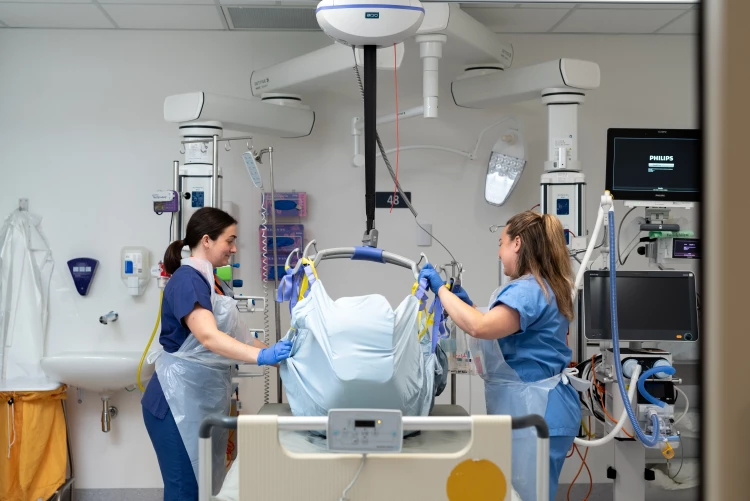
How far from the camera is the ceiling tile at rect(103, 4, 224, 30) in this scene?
352 centimetres

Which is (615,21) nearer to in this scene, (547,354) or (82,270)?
(547,354)

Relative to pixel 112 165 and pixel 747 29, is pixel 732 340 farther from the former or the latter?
pixel 112 165

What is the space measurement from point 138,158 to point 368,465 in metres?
2.76

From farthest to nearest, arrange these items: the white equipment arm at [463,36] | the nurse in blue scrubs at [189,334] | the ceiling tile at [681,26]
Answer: the ceiling tile at [681,26]
the white equipment arm at [463,36]
the nurse in blue scrubs at [189,334]

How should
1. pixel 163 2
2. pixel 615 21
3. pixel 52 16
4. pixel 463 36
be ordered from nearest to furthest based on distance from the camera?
1. pixel 463 36
2. pixel 163 2
3. pixel 52 16
4. pixel 615 21

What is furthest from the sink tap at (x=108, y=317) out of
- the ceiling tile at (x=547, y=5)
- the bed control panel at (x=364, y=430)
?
the ceiling tile at (x=547, y=5)

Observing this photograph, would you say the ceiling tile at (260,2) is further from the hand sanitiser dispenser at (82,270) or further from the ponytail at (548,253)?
the ponytail at (548,253)

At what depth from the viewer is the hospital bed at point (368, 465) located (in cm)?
164

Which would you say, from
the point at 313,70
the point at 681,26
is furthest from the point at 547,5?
the point at 313,70

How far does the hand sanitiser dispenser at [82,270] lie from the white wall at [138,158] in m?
0.06

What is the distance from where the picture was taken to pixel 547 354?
2240 millimetres

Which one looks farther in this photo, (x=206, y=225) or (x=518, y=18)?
(x=518, y=18)

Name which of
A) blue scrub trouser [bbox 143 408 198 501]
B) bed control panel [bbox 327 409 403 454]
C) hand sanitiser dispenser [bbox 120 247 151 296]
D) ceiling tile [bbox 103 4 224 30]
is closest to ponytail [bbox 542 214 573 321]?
bed control panel [bbox 327 409 403 454]

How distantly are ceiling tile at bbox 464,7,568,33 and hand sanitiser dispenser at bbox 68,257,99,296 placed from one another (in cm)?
237
